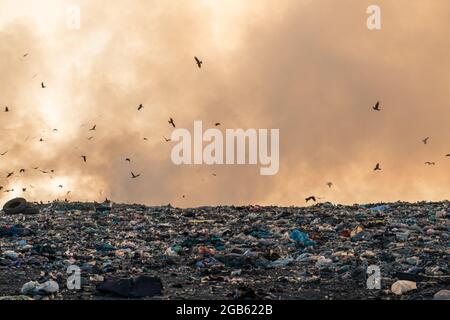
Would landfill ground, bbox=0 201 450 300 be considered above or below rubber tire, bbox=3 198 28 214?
below

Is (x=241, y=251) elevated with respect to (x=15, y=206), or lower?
lower

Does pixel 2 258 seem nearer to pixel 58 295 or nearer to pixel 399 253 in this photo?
pixel 58 295

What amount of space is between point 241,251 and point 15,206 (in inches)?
353

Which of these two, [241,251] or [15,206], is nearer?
[241,251]

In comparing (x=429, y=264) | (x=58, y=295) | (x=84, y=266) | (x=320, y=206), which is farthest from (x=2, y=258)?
(x=320, y=206)

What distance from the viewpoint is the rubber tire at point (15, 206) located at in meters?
16.7

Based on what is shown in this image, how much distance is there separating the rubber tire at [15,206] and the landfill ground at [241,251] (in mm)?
982

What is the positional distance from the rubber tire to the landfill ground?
3.22ft

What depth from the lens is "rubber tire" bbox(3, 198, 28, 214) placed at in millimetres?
16688

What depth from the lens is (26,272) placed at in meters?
9.91

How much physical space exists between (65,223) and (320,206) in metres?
7.03

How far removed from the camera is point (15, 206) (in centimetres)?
1691
